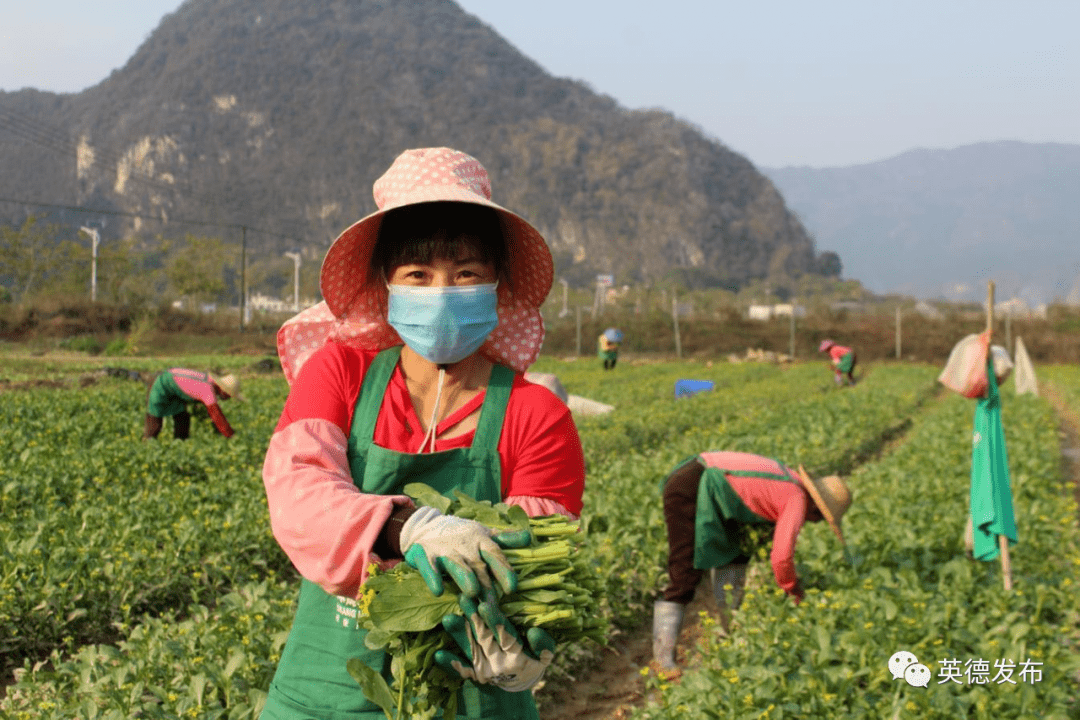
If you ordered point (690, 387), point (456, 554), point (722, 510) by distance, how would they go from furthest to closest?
point (690, 387) < point (722, 510) < point (456, 554)

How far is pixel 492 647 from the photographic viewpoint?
1.65 meters

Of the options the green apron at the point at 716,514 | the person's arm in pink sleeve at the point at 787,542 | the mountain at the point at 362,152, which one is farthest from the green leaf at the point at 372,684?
the mountain at the point at 362,152

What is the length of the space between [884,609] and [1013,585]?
1.48 metres

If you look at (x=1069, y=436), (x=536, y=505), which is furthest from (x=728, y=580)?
(x=1069, y=436)

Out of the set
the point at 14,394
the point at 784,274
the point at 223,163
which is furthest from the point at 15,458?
the point at 223,163

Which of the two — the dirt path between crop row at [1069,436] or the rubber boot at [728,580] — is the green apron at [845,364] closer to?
the dirt path between crop row at [1069,436]

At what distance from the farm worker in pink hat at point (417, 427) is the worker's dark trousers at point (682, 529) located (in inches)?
137

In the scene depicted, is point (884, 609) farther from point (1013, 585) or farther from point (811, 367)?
point (811, 367)

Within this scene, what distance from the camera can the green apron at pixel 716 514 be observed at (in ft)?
17.4

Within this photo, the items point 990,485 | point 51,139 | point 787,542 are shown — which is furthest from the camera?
point 51,139

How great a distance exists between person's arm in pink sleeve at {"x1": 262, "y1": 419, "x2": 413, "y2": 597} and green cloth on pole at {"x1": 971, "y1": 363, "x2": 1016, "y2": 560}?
17.4ft

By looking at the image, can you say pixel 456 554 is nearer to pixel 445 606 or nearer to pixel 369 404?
pixel 445 606

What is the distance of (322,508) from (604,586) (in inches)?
85.5

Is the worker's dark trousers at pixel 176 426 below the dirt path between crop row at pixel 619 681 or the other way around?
the other way around
